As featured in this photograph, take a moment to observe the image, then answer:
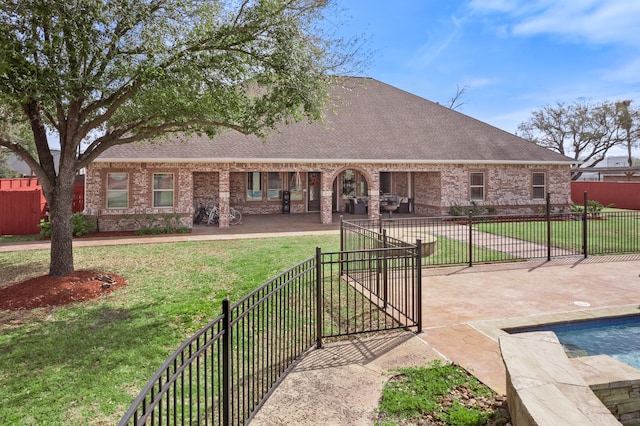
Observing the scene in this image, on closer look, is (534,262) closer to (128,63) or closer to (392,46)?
(392,46)

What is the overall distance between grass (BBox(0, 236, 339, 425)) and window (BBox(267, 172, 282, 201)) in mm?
12225

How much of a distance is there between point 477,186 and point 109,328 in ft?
65.3

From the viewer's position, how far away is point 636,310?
253 inches

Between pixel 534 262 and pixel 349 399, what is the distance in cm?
852

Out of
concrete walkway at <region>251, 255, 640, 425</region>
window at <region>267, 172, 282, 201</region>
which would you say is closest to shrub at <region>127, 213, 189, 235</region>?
window at <region>267, 172, 282, 201</region>

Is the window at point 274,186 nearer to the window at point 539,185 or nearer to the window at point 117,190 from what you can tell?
the window at point 117,190

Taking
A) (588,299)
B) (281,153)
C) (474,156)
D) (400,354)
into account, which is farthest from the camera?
(474,156)

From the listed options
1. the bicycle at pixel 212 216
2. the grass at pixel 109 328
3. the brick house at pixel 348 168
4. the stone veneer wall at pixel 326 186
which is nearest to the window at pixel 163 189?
the brick house at pixel 348 168

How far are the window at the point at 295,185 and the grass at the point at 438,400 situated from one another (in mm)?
20142

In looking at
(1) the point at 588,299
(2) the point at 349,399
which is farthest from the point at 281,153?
(2) the point at 349,399

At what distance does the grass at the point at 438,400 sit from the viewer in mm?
3645

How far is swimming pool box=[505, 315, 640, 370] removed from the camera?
18.0 ft

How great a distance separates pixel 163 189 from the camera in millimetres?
17375

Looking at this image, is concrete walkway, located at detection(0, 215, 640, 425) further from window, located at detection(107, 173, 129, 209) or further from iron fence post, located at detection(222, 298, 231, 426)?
window, located at detection(107, 173, 129, 209)
